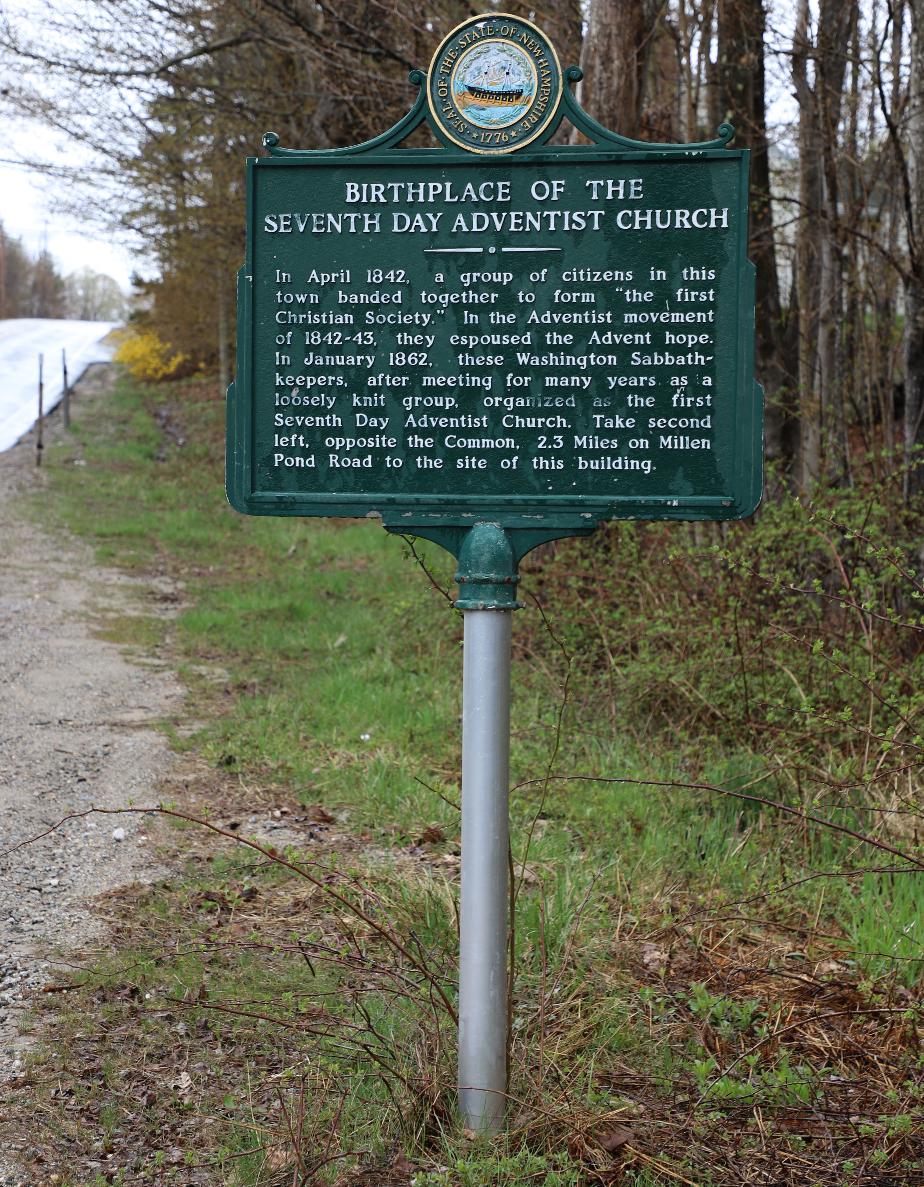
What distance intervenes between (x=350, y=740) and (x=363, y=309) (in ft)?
12.9

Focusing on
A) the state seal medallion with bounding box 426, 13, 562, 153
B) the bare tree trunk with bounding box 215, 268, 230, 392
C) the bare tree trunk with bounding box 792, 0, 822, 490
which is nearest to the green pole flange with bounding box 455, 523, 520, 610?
the state seal medallion with bounding box 426, 13, 562, 153

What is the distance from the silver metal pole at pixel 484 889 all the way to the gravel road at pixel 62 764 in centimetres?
113

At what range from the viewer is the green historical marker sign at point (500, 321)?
313cm

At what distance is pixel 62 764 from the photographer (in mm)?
6648

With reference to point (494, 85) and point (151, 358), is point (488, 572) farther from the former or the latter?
point (151, 358)

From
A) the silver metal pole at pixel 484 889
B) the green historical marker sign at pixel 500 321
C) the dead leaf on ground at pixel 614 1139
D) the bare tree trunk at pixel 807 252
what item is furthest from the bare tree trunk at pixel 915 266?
the dead leaf on ground at pixel 614 1139

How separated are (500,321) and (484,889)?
55.8 inches

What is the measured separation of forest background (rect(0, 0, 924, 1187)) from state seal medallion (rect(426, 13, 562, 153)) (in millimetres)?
1224

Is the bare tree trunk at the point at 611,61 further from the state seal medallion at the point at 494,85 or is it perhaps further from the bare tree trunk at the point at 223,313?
the bare tree trunk at the point at 223,313

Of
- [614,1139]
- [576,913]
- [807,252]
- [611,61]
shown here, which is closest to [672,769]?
[576,913]

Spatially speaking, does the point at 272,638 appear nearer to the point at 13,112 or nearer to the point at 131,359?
the point at 13,112

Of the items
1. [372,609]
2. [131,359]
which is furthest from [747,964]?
[131,359]

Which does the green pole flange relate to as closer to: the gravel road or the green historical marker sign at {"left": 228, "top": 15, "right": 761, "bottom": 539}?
the green historical marker sign at {"left": 228, "top": 15, "right": 761, "bottom": 539}

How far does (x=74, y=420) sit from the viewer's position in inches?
1177
